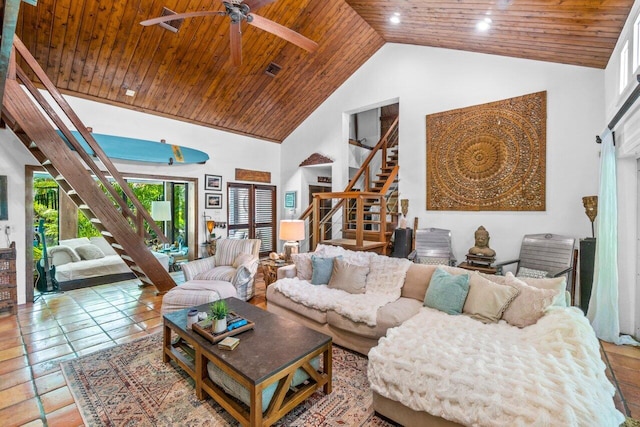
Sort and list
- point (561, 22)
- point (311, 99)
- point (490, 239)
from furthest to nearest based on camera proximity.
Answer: point (311, 99)
point (490, 239)
point (561, 22)

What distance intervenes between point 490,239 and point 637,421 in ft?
9.97

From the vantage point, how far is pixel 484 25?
3840mm

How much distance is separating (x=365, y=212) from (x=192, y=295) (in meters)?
3.32

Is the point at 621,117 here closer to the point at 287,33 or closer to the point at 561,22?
the point at 561,22

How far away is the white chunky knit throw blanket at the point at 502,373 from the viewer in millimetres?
1442

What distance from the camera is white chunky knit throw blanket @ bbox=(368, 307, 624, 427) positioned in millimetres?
1442

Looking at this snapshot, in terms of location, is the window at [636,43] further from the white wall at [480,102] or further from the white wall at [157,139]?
the white wall at [157,139]

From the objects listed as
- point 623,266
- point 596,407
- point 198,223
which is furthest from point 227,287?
point 623,266

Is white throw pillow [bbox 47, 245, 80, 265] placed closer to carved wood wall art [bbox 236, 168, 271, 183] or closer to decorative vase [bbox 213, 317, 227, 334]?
carved wood wall art [bbox 236, 168, 271, 183]

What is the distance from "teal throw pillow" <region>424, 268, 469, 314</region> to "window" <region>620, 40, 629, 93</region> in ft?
7.72

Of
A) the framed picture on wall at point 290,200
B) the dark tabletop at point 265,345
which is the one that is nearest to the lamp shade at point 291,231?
the dark tabletop at point 265,345

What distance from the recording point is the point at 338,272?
3555mm

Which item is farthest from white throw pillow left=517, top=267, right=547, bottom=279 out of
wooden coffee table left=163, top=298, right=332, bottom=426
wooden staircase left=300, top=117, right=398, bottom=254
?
wooden coffee table left=163, top=298, right=332, bottom=426

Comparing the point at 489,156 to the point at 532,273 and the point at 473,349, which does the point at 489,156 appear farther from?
the point at 473,349
